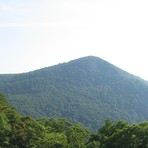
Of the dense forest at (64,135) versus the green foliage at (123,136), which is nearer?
the green foliage at (123,136)

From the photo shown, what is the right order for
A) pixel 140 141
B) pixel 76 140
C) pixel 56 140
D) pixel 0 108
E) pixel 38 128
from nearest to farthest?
pixel 140 141
pixel 56 140
pixel 76 140
pixel 38 128
pixel 0 108

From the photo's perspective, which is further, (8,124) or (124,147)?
(8,124)

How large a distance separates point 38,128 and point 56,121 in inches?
339

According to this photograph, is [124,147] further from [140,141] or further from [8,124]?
[8,124]

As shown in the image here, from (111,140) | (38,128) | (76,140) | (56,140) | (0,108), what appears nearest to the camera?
(111,140)

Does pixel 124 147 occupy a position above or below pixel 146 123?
below

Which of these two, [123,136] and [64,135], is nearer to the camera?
[123,136]

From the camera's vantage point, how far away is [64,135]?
68.1 meters

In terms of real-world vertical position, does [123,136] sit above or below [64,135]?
above

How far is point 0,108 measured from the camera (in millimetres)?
81875

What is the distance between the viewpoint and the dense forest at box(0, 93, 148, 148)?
57094mm

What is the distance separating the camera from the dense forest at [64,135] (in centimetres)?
5709

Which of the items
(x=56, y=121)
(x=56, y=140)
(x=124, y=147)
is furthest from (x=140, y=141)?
(x=56, y=121)

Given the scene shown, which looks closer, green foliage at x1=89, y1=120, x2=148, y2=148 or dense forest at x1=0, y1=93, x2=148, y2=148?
green foliage at x1=89, y1=120, x2=148, y2=148
